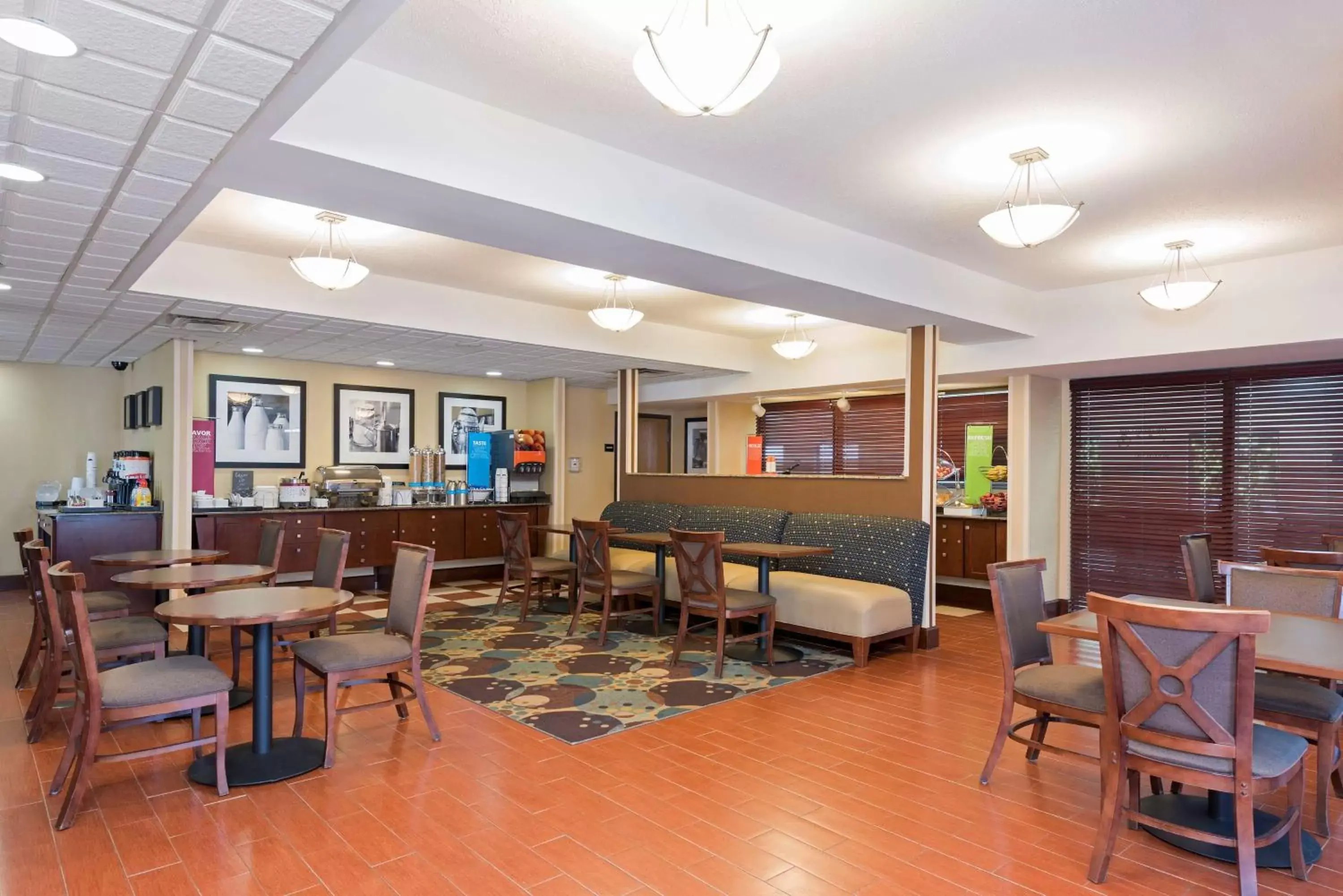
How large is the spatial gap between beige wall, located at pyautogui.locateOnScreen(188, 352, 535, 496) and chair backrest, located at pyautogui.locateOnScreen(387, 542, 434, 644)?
16.4 ft

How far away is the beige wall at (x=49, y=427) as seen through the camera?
26.4ft

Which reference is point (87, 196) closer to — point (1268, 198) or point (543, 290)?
point (543, 290)

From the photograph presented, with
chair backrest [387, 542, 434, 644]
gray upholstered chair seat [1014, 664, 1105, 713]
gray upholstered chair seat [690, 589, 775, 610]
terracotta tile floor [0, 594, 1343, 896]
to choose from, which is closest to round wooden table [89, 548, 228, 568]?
terracotta tile floor [0, 594, 1343, 896]

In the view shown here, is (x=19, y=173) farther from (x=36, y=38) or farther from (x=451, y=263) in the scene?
(x=451, y=263)

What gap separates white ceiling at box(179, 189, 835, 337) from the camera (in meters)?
4.60

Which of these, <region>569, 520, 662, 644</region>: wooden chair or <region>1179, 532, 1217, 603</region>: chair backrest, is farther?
<region>569, 520, 662, 644</region>: wooden chair

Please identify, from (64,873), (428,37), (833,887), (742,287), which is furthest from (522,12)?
(64,873)

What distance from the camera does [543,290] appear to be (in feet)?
21.5

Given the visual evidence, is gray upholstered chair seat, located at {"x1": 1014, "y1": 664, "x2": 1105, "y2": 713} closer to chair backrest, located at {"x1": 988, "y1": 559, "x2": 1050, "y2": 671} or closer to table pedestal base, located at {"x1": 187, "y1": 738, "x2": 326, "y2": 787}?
chair backrest, located at {"x1": 988, "y1": 559, "x2": 1050, "y2": 671}

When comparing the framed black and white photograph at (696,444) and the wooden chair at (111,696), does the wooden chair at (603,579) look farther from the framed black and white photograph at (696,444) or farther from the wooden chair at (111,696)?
the framed black and white photograph at (696,444)

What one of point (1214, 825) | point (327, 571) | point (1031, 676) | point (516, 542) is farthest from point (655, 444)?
point (1214, 825)

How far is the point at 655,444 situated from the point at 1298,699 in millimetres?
9611

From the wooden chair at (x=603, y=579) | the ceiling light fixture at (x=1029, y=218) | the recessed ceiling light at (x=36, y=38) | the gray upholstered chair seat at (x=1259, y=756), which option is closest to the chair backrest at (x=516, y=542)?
the wooden chair at (x=603, y=579)

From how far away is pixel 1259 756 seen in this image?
96.7 inches
